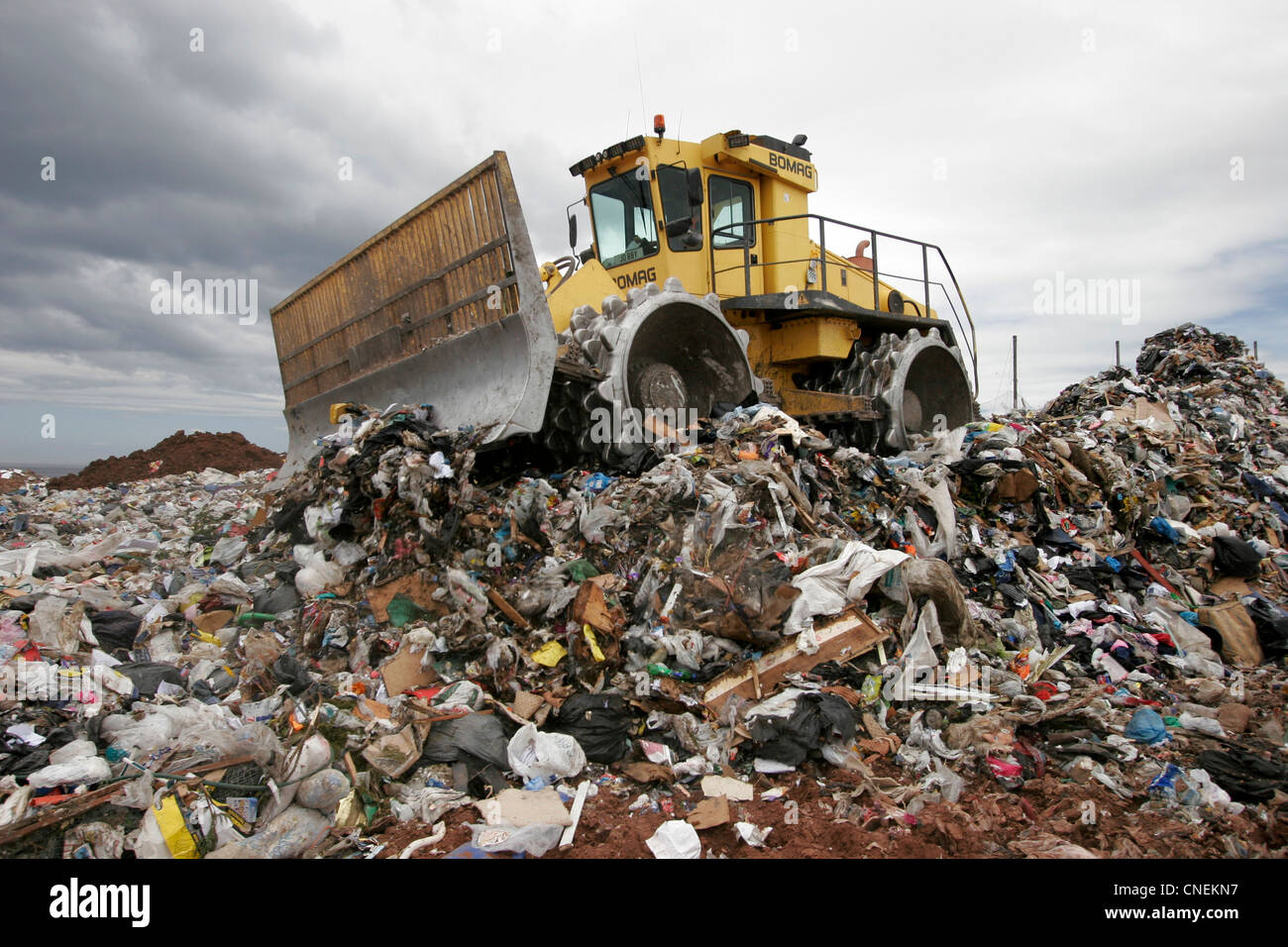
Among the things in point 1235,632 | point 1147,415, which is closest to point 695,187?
point 1235,632

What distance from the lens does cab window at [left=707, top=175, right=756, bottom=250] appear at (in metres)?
6.24

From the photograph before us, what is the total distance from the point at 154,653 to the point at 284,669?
919mm

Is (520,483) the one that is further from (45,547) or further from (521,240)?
(45,547)

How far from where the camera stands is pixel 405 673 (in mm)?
3316

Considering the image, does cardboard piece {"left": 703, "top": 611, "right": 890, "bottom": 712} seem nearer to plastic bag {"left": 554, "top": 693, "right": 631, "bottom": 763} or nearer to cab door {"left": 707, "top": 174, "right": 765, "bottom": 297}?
plastic bag {"left": 554, "top": 693, "right": 631, "bottom": 763}

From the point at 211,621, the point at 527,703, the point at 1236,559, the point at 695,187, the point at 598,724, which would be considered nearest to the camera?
the point at 598,724

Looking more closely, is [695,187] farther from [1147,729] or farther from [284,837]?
[284,837]

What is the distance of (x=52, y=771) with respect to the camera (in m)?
2.47

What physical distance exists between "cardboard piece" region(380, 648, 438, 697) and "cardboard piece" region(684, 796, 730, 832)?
1.46 meters

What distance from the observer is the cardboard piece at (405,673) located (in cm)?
328

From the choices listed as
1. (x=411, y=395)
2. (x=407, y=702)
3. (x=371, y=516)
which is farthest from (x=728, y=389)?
(x=407, y=702)

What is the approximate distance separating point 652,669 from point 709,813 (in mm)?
841

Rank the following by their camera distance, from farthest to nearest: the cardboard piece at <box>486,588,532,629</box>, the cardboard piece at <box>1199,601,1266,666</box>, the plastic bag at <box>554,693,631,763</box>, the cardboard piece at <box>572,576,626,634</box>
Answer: the cardboard piece at <box>1199,601,1266,666</box>
the cardboard piece at <box>486,588,532,629</box>
the cardboard piece at <box>572,576,626,634</box>
the plastic bag at <box>554,693,631,763</box>

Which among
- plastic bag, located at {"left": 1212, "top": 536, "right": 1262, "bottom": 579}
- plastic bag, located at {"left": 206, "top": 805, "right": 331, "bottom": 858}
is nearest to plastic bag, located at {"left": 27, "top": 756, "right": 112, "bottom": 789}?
plastic bag, located at {"left": 206, "top": 805, "right": 331, "bottom": 858}
